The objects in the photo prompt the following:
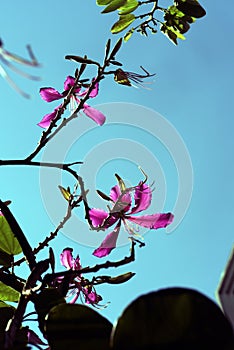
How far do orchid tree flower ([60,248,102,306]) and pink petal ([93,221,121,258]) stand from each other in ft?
0.23

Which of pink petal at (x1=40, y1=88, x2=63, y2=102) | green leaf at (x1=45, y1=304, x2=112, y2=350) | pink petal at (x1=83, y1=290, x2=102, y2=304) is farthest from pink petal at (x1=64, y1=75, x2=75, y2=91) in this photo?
green leaf at (x1=45, y1=304, x2=112, y2=350)

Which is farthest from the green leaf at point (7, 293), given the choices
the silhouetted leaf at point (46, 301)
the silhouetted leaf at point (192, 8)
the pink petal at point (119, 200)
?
the silhouetted leaf at point (192, 8)

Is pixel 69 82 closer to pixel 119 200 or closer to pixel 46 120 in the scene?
pixel 46 120

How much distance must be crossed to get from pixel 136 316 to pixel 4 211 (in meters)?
0.44

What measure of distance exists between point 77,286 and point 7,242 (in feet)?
0.52

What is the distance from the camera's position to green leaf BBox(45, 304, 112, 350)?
15.6 inches

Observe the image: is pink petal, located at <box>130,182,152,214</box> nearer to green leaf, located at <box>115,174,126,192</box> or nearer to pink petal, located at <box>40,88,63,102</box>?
green leaf, located at <box>115,174,126,192</box>

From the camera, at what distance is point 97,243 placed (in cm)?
101

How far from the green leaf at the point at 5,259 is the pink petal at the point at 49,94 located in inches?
23.2

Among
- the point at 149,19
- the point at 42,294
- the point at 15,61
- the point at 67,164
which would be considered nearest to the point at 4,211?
the point at 42,294

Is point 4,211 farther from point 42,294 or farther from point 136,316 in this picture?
point 136,316

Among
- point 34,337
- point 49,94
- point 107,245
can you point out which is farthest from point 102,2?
point 34,337

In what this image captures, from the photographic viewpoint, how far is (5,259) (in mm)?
920

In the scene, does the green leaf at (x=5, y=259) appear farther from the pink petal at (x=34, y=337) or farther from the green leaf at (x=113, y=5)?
the green leaf at (x=113, y=5)
